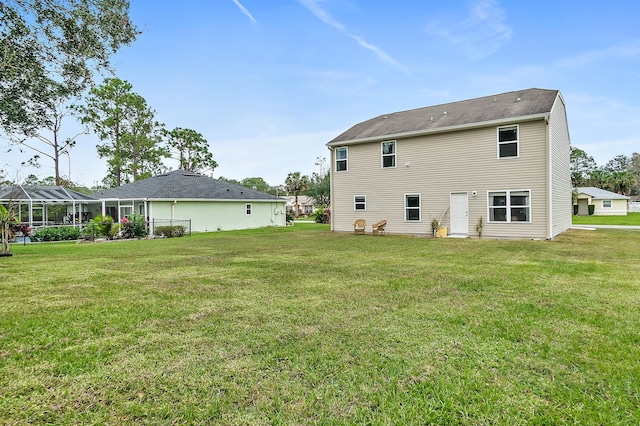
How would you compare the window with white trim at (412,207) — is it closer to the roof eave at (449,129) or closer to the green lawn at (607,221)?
the roof eave at (449,129)

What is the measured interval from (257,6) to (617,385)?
15356 millimetres

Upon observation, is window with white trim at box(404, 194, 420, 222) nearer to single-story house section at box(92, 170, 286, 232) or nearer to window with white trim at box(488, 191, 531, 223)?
window with white trim at box(488, 191, 531, 223)

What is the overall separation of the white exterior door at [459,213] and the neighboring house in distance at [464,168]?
4 cm

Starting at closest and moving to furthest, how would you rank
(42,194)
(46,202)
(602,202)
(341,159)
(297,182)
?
(341,159) < (42,194) < (46,202) < (602,202) < (297,182)

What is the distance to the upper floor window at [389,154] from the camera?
16.1 metres

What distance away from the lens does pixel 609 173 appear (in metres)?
50.8

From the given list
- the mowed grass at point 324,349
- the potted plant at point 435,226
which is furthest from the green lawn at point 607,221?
the mowed grass at point 324,349

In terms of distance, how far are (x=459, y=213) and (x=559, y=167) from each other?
4694 mm

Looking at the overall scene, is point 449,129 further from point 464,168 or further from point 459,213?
point 459,213

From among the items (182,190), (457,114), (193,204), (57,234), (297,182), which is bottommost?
(57,234)

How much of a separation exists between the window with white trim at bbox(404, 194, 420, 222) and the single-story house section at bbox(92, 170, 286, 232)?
41.2 ft

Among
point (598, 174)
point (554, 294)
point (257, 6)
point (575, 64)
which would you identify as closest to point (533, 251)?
point (554, 294)

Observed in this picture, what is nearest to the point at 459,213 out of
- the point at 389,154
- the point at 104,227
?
the point at 389,154

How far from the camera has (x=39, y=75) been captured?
8.14 meters
